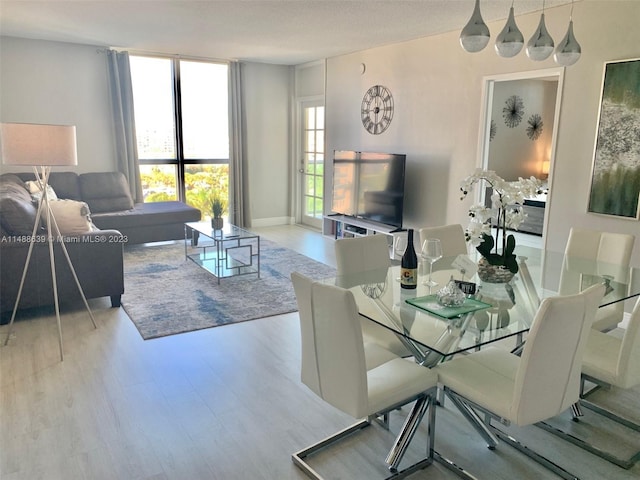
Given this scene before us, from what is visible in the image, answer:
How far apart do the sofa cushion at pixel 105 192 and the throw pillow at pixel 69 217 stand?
2.27m

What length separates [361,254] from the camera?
289cm

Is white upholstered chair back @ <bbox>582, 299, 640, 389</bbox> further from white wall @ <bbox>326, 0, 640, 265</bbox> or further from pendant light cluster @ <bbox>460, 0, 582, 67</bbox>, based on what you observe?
white wall @ <bbox>326, 0, 640, 265</bbox>

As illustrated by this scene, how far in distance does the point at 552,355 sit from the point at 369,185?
444 cm

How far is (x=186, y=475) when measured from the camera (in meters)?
2.12

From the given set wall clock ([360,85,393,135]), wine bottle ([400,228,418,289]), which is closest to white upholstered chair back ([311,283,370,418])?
wine bottle ([400,228,418,289])

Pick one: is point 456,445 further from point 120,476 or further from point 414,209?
point 414,209

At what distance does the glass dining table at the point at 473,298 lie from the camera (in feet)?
6.50

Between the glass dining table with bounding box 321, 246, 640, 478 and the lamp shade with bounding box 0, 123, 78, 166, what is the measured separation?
2.04m

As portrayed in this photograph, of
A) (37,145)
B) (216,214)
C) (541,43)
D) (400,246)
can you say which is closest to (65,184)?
(216,214)

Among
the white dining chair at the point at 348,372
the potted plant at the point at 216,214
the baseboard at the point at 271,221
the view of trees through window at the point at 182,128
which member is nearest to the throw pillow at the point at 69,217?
the potted plant at the point at 216,214

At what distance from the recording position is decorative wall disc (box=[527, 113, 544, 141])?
7736mm

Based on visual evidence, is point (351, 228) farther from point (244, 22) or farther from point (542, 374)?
point (542, 374)

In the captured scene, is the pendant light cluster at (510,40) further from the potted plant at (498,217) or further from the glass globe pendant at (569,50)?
the potted plant at (498,217)

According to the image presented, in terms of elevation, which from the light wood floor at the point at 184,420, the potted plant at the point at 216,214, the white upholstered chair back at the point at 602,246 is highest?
the white upholstered chair back at the point at 602,246
